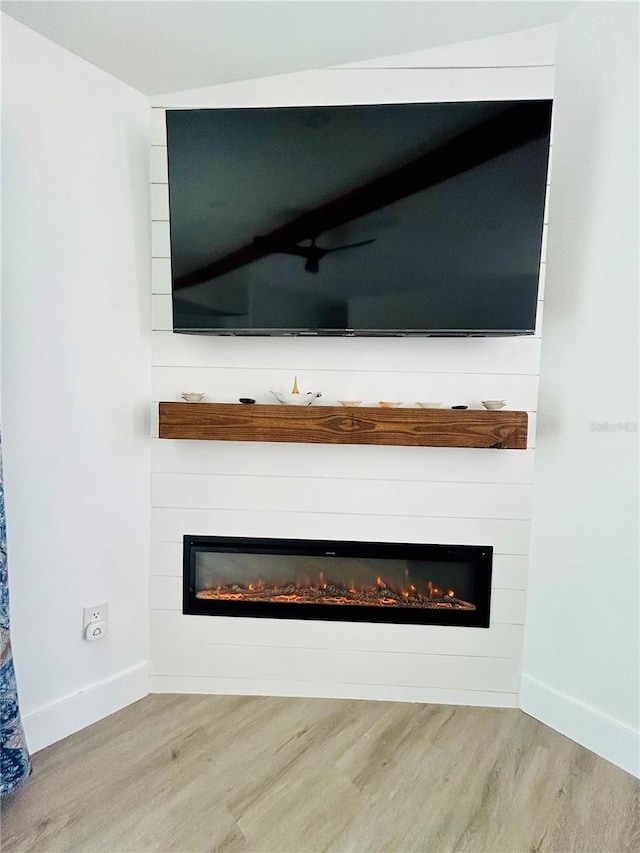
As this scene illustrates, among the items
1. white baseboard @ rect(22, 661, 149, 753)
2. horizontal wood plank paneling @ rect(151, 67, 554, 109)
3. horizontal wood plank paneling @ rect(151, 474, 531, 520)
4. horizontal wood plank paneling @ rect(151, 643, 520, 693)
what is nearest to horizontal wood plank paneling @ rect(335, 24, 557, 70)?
horizontal wood plank paneling @ rect(151, 67, 554, 109)

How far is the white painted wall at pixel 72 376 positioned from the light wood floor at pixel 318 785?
0.88 feet

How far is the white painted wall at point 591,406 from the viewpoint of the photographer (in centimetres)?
167

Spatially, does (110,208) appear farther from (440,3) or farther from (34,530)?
(440,3)

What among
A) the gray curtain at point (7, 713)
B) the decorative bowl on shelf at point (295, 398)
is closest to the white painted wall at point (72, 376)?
the gray curtain at point (7, 713)

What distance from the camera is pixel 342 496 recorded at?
1979 millimetres

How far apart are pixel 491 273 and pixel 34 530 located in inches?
68.7

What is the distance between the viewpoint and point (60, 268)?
170 centimetres

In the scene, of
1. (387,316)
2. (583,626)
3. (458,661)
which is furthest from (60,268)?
(583,626)

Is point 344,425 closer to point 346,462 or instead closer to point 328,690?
point 346,462

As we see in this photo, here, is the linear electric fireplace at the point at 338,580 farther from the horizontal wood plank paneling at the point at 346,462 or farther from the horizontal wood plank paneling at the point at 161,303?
the horizontal wood plank paneling at the point at 161,303

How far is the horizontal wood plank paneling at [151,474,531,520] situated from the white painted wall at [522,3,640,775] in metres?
0.16

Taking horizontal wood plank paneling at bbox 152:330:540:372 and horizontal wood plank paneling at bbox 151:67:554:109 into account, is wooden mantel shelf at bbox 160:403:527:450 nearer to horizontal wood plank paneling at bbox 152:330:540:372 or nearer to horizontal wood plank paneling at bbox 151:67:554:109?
horizontal wood plank paneling at bbox 152:330:540:372

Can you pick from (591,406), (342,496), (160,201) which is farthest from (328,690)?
(160,201)

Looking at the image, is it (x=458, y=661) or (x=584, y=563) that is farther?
(x=458, y=661)
